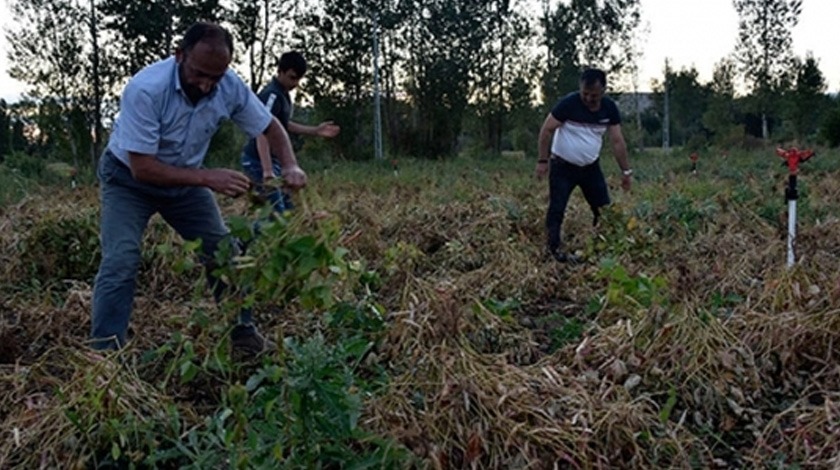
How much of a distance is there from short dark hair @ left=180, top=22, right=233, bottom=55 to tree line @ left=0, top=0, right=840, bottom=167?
53.5ft

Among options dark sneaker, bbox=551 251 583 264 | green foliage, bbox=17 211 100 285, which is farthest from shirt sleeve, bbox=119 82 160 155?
dark sneaker, bbox=551 251 583 264

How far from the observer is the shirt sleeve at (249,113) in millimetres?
3211

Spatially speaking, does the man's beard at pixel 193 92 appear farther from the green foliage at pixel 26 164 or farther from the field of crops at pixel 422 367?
the green foliage at pixel 26 164

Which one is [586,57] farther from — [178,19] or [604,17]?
[178,19]

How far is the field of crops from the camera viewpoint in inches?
83.4

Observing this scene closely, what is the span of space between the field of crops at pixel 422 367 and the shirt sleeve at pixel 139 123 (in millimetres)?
518

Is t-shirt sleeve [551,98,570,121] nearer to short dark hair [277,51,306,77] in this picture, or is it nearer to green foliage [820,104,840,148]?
short dark hair [277,51,306,77]

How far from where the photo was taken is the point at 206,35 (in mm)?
2820

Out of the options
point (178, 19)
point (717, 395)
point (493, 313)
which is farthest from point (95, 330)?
point (178, 19)

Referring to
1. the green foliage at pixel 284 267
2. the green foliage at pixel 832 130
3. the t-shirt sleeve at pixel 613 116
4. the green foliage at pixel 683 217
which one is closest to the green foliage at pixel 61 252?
the green foliage at pixel 284 267

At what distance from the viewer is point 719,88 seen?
1388 inches

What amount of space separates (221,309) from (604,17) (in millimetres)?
29184

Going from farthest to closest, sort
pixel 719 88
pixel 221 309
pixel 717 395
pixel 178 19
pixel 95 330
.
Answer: pixel 719 88
pixel 178 19
pixel 95 330
pixel 717 395
pixel 221 309

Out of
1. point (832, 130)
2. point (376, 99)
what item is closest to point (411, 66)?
point (376, 99)
